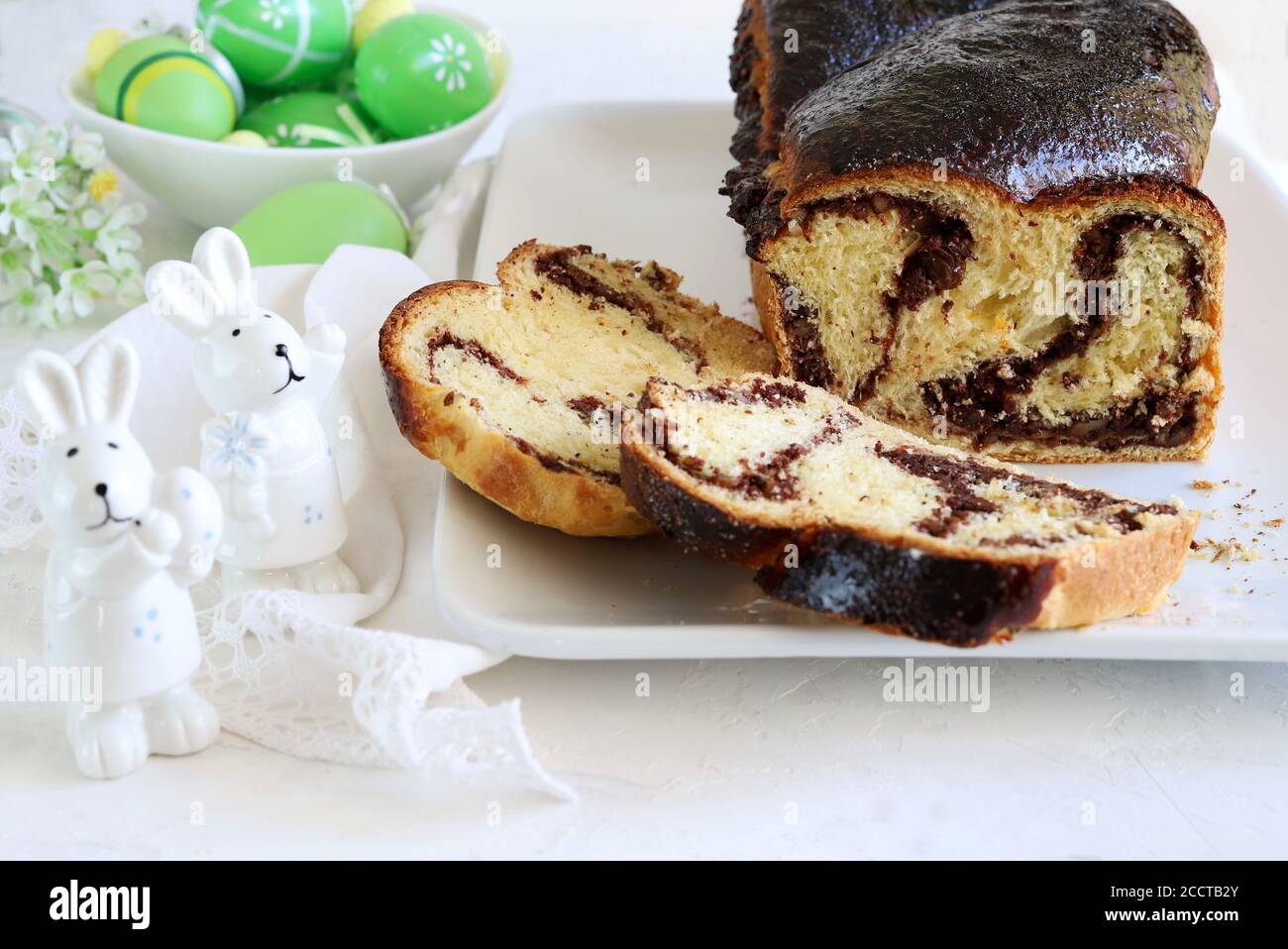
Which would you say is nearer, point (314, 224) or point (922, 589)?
point (922, 589)

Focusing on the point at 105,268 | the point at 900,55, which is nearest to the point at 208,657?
the point at 105,268

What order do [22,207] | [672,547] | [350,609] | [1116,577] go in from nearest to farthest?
[1116,577] < [350,609] < [672,547] < [22,207]

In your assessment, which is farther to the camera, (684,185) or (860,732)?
(684,185)

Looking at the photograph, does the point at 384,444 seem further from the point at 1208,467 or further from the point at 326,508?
the point at 1208,467

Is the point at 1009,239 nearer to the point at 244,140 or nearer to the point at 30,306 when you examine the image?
the point at 244,140

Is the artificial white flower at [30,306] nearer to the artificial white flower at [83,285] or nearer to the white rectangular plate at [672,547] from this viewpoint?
the artificial white flower at [83,285]

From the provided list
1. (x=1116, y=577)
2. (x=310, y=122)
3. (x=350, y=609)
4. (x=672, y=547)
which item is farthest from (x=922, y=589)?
(x=310, y=122)
